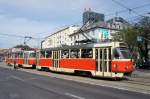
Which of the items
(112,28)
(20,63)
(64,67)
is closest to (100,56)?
(64,67)

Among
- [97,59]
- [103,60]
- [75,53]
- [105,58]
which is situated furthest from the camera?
[75,53]

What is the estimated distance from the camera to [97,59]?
88.1ft

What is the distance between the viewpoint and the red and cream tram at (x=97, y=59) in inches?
980

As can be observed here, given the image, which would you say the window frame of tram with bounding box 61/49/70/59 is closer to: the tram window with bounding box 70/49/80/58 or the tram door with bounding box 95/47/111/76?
the tram window with bounding box 70/49/80/58

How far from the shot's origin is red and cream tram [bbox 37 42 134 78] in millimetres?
24891

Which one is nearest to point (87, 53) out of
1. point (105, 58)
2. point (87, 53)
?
point (87, 53)

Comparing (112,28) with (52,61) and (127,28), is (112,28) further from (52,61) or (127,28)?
(52,61)

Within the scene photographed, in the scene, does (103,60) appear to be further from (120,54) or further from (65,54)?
(65,54)

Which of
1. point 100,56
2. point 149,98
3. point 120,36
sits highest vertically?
point 120,36

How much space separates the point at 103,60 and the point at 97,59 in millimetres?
953

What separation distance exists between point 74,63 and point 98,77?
12.2 ft

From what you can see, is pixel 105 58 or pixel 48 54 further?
pixel 48 54

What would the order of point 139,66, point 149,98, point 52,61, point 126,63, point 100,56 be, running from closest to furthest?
1. point 149,98
2. point 126,63
3. point 100,56
4. point 52,61
5. point 139,66

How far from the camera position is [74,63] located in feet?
100
